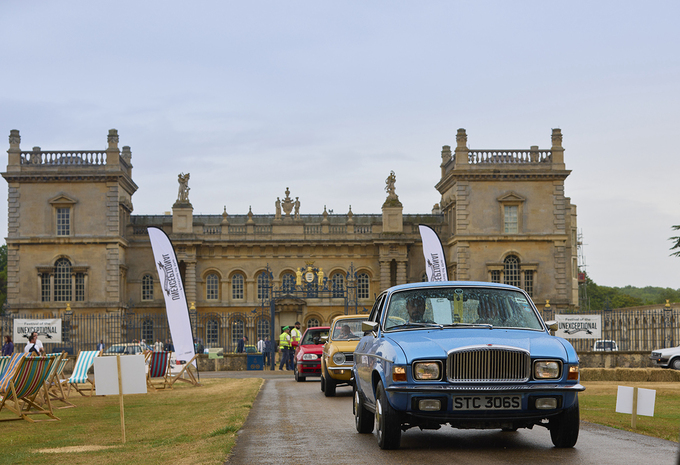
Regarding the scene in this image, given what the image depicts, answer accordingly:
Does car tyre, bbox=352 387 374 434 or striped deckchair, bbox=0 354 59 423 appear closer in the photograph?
car tyre, bbox=352 387 374 434

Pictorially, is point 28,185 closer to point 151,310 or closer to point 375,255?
point 151,310

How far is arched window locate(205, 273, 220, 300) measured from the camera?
191 feet

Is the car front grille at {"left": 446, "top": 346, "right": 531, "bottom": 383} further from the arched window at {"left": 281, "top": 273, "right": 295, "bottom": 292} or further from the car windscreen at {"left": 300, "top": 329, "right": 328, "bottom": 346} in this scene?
the arched window at {"left": 281, "top": 273, "right": 295, "bottom": 292}

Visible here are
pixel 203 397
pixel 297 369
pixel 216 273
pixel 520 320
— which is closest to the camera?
pixel 520 320

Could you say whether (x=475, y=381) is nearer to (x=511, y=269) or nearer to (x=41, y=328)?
(x=41, y=328)

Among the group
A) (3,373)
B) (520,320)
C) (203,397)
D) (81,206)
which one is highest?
(81,206)

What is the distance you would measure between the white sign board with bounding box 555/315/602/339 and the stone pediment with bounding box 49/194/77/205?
3344 cm

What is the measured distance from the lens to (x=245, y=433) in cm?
1077

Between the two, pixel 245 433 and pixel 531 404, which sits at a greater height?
pixel 531 404

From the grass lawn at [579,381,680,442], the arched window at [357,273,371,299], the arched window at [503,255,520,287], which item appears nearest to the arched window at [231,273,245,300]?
the arched window at [357,273,371,299]

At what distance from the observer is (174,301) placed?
25.2 metres

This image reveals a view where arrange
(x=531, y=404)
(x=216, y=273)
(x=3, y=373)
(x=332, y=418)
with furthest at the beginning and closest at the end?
1. (x=216, y=273)
2. (x=3, y=373)
3. (x=332, y=418)
4. (x=531, y=404)

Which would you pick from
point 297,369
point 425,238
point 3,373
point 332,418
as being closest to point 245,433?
point 332,418

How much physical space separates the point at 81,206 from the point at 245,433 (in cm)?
4645
